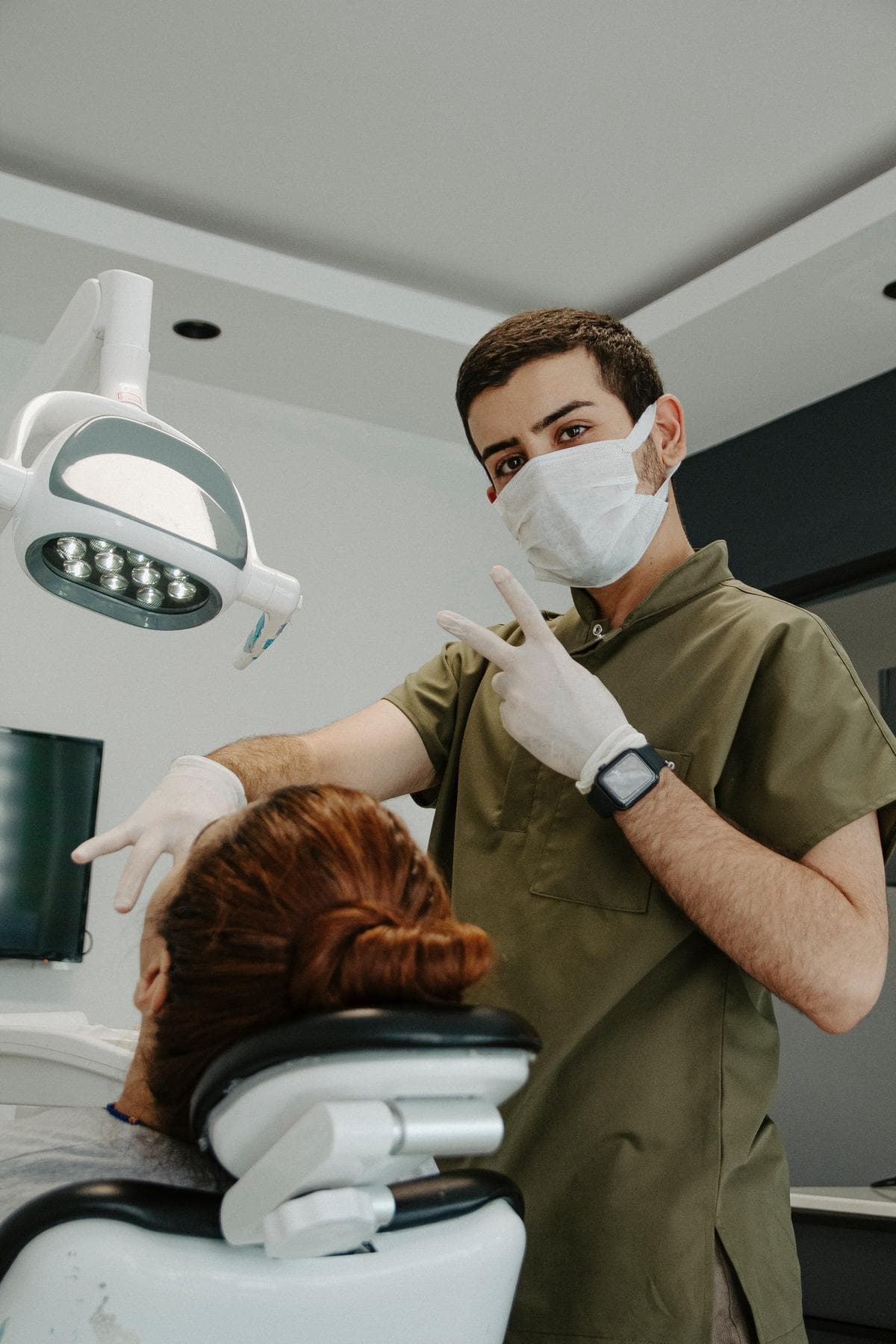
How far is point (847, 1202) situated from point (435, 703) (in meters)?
1.73

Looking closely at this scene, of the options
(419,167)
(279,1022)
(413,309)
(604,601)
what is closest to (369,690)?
(413,309)

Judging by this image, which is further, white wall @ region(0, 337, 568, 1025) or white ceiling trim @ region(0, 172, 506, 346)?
white wall @ region(0, 337, 568, 1025)

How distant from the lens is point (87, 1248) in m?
0.79

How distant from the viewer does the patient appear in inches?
35.4

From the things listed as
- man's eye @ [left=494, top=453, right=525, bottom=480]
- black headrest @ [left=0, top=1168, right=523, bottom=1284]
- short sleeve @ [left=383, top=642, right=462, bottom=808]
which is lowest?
black headrest @ [left=0, top=1168, right=523, bottom=1284]

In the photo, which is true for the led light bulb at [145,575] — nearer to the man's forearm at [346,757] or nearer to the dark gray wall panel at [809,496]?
the man's forearm at [346,757]

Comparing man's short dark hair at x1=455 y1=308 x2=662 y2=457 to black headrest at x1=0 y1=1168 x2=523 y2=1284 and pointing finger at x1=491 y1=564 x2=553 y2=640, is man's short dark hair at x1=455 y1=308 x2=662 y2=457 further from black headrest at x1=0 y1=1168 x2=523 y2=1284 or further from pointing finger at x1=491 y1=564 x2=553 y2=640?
black headrest at x1=0 y1=1168 x2=523 y2=1284

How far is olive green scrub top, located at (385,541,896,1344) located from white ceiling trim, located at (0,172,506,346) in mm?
2331

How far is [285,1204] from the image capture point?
2.52ft

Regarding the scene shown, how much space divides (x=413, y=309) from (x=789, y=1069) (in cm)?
254

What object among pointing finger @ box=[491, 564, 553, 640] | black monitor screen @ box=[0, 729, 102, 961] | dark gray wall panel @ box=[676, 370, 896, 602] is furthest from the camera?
dark gray wall panel @ box=[676, 370, 896, 602]

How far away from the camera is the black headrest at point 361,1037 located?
0.79m

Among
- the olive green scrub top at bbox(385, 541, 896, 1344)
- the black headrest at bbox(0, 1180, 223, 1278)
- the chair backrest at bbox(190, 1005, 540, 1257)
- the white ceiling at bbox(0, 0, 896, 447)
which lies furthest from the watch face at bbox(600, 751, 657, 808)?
the white ceiling at bbox(0, 0, 896, 447)

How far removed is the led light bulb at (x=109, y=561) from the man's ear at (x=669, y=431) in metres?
0.82
